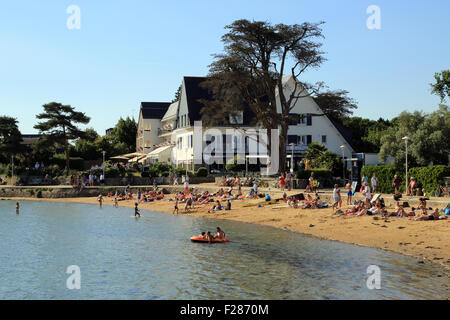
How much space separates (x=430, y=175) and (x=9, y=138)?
55.4 meters

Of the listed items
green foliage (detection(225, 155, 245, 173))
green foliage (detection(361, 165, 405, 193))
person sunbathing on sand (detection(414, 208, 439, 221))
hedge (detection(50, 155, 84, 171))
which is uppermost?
hedge (detection(50, 155, 84, 171))

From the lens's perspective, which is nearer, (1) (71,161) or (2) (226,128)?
(2) (226,128)

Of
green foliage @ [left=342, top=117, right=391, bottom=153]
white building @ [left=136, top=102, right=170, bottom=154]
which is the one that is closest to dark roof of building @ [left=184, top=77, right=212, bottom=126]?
white building @ [left=136, top=102, right=170, bottom=154]

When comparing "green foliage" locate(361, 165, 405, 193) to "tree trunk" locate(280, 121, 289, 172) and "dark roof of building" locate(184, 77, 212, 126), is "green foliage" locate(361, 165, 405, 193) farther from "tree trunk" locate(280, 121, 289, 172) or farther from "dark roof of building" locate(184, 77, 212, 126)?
"dark roof of building" locate(184, 77, 212, 126)

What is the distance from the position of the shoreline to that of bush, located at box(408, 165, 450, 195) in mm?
7108

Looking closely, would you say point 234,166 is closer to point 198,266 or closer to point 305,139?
point 305,139

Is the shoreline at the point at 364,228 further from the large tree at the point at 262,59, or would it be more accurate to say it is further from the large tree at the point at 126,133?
the large tree at the point at 126,133

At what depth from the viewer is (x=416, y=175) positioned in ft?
111

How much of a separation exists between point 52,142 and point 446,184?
5102 centimetres

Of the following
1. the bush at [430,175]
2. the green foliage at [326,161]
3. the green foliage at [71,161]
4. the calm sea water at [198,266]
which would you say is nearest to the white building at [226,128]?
the green foliage at [326,161]

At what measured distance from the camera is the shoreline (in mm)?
21391

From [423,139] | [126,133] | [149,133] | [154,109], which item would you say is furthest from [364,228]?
[126,133]

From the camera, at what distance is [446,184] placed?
31391 mm

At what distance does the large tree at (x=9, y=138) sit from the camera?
2608 inches
